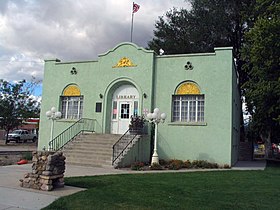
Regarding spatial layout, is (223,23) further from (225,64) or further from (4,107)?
(4,107)

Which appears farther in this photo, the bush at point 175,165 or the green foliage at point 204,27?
the green foliage at point 204,27

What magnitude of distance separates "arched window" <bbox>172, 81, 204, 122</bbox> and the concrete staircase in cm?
375

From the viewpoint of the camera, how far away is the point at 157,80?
60.6ft

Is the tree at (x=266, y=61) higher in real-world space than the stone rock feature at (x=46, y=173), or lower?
higher

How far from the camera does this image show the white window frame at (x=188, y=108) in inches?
691

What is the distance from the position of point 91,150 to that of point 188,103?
→ 19.6 feet

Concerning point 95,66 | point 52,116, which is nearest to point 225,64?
point 95,66


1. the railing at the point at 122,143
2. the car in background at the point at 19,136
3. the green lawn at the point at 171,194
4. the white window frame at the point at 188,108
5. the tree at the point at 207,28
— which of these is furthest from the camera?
the car in background at the point at 19,136

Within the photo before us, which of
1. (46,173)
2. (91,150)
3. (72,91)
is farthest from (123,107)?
(46,173)

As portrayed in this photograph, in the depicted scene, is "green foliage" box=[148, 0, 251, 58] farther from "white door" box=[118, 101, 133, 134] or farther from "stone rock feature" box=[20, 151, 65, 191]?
"stone rock feature" box=[20, 151, 65, 191]

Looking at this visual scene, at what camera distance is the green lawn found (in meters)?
7.02

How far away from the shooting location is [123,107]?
19.5 metres

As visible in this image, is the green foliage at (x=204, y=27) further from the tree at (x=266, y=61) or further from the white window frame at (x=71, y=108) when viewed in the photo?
the white window frame at (x=71, y=108)

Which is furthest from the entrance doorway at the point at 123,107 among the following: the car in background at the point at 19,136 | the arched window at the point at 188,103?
the car in background at the point at 19,136
